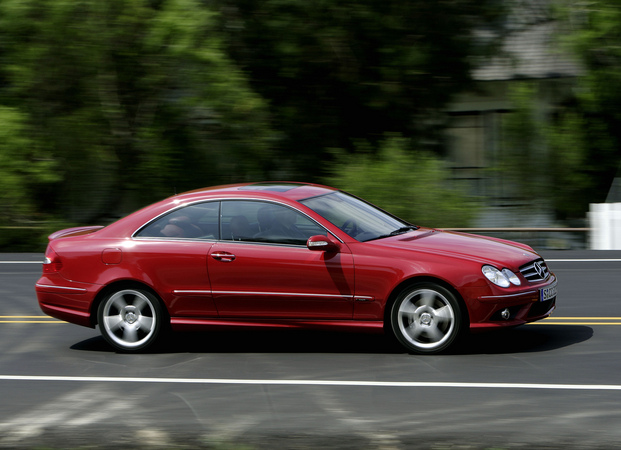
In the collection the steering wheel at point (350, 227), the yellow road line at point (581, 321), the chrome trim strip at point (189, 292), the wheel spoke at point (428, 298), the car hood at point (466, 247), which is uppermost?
the steering wheel at point (350, 227)

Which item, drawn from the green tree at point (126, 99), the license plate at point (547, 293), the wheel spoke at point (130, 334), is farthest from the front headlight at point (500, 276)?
the green tree at point (126, 99)

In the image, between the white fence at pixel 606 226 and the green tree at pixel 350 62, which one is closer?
the white fence at pixel 606 226

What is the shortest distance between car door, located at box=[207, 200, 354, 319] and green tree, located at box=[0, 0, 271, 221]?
11393mm

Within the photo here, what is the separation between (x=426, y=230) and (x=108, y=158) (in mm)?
11998

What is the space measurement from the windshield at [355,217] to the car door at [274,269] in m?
0.23

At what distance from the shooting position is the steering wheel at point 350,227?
8148 millimetres

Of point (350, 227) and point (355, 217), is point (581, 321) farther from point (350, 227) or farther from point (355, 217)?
point (350, 227)

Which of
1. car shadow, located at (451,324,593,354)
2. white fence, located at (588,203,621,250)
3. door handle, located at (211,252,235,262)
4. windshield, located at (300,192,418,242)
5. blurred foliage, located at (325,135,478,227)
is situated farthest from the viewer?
blurred foliage, located at (325,135,478,227)

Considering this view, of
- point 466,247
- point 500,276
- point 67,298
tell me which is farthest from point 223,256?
point 500,276

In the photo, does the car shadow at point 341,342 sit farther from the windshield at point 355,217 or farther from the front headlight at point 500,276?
the windshield at point 355,217

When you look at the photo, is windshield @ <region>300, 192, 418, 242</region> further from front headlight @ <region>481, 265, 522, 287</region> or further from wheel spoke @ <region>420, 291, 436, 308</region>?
front headlight @ <region>481, 265, 522, 287</region>

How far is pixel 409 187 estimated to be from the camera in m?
17.2

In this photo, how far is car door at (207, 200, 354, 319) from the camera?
25.9 ft

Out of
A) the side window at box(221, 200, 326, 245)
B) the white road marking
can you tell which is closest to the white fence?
the side window at box(221, 200, 326, 245)
